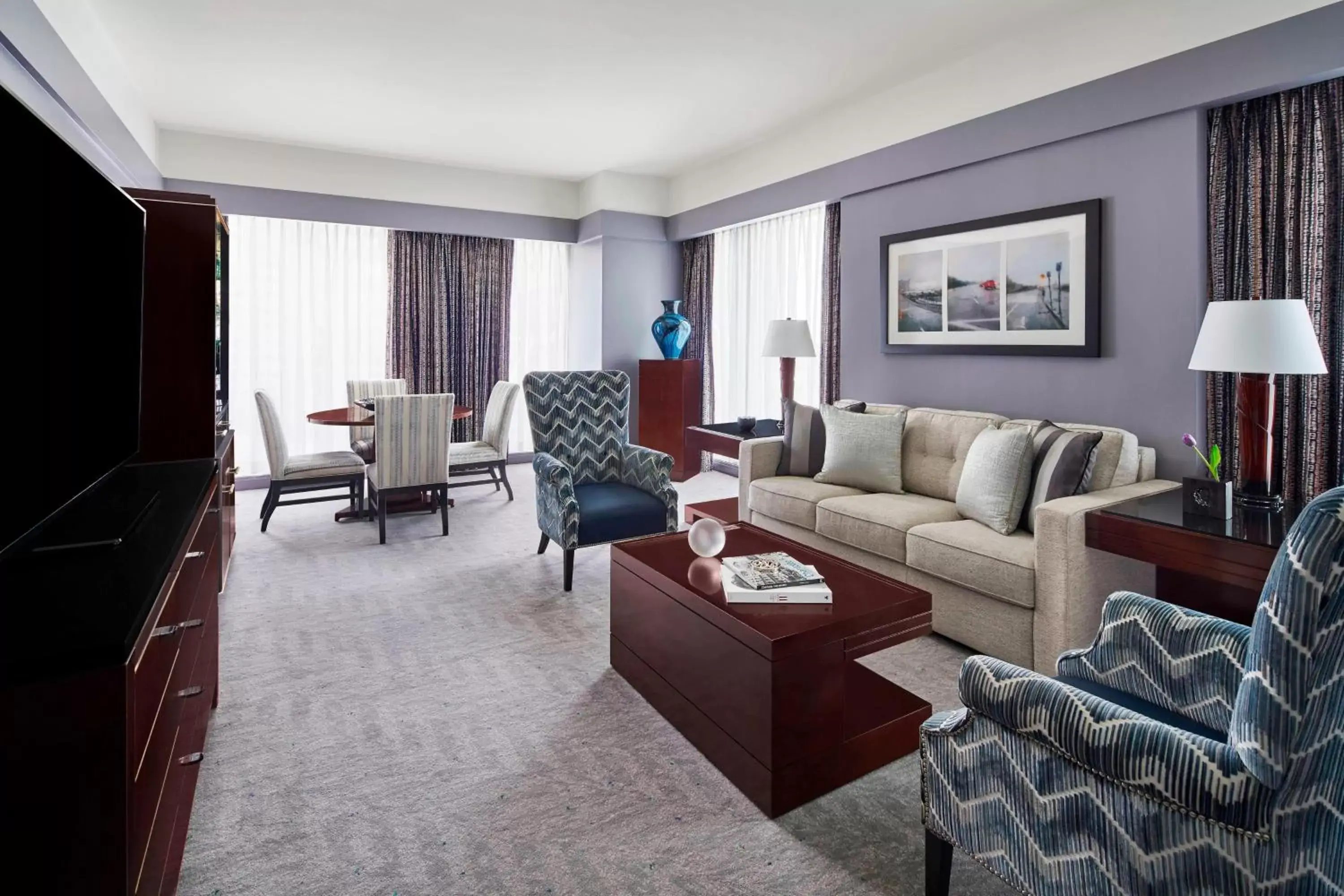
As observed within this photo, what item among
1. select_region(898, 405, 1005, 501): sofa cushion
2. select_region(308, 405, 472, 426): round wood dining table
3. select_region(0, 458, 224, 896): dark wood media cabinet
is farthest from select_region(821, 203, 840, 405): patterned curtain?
select_region(0, 458, 224, 896): dark wood media cabinet

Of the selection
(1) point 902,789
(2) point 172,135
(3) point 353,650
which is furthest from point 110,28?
(1) point 902,789

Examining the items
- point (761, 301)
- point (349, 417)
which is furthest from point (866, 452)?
point (349, 417)

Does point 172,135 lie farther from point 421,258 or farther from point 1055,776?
point 1055,776

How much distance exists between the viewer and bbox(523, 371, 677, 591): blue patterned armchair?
367 cm

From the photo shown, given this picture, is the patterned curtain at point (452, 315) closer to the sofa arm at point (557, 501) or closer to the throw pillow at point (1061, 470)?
the sofa arm at point (557, 501)

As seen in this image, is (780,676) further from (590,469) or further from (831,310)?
(831,310)

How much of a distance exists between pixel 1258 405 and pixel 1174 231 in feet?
3.51

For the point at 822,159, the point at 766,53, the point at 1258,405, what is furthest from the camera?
the point at 822,159

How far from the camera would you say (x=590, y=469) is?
4199 millimetres

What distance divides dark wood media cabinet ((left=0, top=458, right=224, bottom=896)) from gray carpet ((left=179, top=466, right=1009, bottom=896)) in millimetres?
413

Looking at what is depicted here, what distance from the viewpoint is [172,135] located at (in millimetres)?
5684

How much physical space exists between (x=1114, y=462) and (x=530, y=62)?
3.76 m

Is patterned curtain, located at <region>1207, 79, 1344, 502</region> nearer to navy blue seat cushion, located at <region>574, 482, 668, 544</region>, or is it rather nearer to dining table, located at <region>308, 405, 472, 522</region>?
navy blue seat cushion, located at <region>574, 482, 668, 544</region>

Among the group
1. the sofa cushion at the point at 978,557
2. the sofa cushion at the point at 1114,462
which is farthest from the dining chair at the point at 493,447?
the sofa cushion at the point at 1114,462
